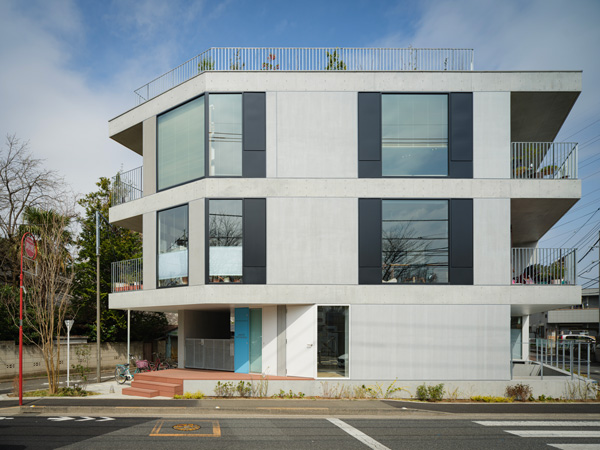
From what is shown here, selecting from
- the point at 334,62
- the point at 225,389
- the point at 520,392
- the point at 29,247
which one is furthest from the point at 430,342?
the point at 29,247

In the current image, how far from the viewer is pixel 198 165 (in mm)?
18281

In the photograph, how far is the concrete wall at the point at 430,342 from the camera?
16859 millimetres

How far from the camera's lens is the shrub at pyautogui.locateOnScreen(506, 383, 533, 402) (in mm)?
16250

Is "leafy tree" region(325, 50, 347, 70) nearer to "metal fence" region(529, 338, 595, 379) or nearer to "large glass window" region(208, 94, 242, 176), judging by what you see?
"large glass window" region(208, 94, 242, 176)

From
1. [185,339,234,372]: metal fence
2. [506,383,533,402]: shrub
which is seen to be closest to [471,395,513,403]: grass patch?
[506,383,533,402]: shrub

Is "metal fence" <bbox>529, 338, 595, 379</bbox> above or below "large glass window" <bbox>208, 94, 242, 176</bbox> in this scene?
below

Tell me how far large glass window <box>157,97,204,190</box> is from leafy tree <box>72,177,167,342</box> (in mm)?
12518

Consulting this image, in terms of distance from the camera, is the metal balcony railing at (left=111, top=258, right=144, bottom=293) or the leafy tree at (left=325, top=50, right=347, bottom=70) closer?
the leafy tree at (left=325, top=50, right=347, bottom=70)

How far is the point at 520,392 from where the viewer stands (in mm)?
16250

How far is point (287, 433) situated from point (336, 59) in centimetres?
1289

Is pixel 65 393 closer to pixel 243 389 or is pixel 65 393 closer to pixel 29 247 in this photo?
pixel 29 247

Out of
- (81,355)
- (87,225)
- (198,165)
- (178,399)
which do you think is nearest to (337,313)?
(178,399)

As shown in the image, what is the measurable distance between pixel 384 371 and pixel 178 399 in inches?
269

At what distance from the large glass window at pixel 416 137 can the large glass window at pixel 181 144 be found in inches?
263
